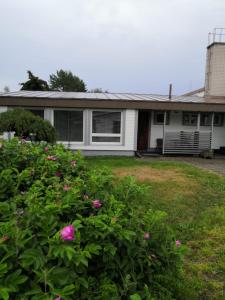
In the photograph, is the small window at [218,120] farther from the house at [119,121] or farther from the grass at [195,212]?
the grass at [195,212]

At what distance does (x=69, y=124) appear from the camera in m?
14.1

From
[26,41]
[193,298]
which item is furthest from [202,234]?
[26,41]

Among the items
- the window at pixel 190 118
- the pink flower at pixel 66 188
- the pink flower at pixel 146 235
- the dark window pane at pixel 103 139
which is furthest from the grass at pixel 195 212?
the window at pixel 190 118

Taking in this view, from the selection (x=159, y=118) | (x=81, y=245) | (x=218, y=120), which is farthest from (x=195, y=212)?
(x=218, y=120)

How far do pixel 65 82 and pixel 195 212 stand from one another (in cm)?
5892

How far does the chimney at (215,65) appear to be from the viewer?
1822 cm

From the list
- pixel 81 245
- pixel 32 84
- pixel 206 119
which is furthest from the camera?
pixel 32 84

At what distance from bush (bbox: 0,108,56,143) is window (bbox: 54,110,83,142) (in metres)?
2.71

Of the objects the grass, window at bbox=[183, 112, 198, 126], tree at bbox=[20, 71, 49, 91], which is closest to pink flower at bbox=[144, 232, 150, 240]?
the grass

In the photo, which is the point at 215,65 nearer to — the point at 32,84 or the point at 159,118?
the point at 159,118

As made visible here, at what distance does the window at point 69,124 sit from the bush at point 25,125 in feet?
8.89

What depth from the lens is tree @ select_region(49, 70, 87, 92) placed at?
60062mm

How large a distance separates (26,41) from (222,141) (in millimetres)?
16406

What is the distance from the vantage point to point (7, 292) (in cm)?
Answer: 118
